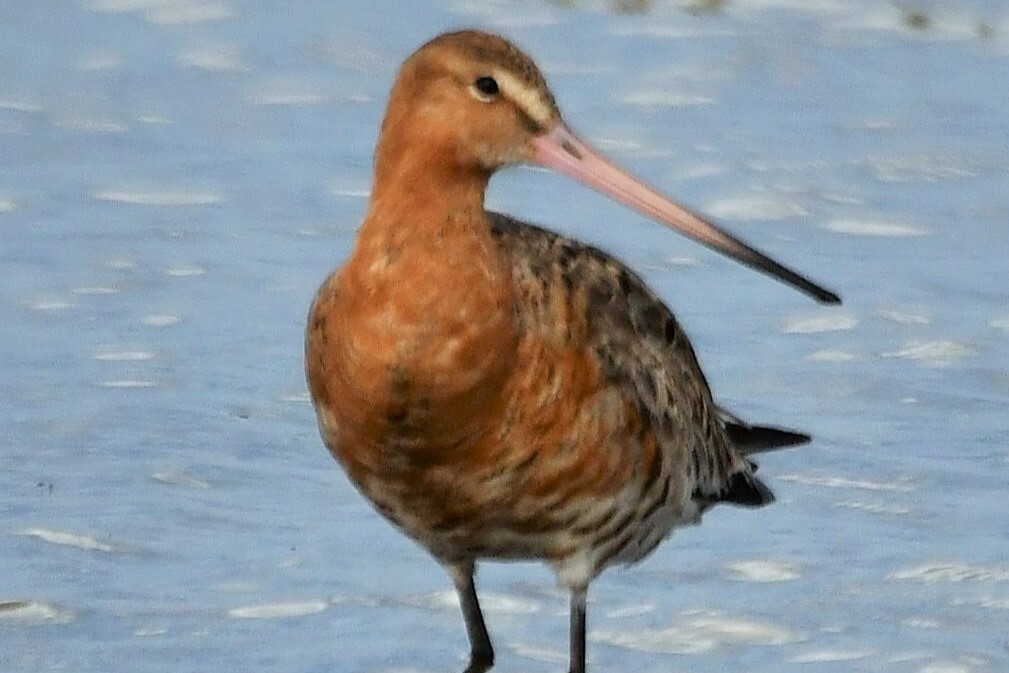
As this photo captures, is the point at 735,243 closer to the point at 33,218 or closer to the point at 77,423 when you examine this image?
the point at 77,423

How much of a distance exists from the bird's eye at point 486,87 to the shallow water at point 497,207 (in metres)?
1.37

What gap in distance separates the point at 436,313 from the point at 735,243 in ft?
2.04

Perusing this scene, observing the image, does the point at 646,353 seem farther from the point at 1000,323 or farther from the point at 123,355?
the point at 1000,323

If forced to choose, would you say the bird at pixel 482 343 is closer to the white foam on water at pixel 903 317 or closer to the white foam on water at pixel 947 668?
the white foam on water at pixel 947 668

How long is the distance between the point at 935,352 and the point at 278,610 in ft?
8.24

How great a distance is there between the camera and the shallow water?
6.15 metres

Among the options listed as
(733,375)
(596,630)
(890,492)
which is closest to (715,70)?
(733,375)

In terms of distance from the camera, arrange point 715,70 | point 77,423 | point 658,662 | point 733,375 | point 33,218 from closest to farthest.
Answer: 1. point 658,662
2. point 77,423
3. point 733,375
4. point 33,218
5. point 715,70

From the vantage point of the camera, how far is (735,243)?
17.4 ft

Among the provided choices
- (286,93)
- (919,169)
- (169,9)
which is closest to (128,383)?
(286,93)

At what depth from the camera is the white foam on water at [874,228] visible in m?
8.88

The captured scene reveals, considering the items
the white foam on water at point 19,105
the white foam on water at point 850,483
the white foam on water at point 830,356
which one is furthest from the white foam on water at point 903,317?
the white foam on water at point 19,105

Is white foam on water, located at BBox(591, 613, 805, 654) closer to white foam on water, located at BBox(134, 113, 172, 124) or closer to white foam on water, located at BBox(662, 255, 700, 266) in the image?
white foam on water, located at BBox(662, 255, 700, 266)

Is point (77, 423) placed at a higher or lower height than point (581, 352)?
lower
